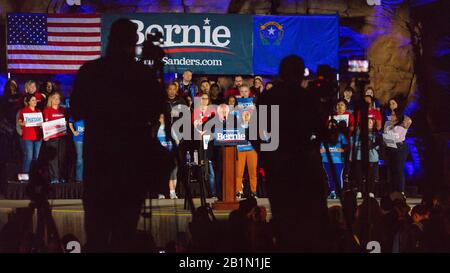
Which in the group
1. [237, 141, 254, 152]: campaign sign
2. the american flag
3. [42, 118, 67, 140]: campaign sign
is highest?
the american flag

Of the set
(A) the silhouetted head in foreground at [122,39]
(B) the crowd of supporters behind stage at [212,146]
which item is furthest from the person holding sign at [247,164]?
(A) the silhouetted head in foreground at [122,39]

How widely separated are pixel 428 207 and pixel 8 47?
27.7ft

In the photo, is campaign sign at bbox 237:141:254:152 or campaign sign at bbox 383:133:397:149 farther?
campaign sign at bbox 383:133:397:149

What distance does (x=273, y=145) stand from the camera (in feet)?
22.2

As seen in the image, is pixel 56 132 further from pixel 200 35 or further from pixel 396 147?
pixel 396 147

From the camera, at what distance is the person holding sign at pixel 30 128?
12.6 meters

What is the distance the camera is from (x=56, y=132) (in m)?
12.7

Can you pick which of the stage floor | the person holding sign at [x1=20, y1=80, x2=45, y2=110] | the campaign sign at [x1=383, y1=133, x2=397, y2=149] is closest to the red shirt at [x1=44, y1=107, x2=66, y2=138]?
the person holding sign at [x1=20, y1=80, x2=45, y2=110]

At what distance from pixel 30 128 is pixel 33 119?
162 millimetres

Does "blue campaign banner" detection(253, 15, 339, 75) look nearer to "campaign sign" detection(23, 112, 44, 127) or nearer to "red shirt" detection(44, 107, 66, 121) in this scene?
"red shirt" detection(44, 107, 66, 121)

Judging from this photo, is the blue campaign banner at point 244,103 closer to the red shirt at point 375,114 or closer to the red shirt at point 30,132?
the red shirt at point 375,114

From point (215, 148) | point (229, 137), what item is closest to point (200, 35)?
point (215, 148)

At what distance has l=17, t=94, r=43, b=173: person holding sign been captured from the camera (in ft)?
41.3

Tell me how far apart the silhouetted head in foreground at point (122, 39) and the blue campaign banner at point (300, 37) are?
29.3 feet
